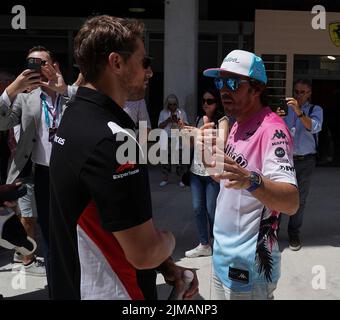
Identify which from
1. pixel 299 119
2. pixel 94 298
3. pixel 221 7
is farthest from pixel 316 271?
pixel 221 7

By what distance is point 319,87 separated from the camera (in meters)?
Result: 13.2

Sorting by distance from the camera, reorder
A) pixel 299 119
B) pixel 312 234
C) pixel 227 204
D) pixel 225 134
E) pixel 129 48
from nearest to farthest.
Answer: pixel 129 48
pixel 227 204
pixel 225 134
pixel 299 119
pixel 312 234

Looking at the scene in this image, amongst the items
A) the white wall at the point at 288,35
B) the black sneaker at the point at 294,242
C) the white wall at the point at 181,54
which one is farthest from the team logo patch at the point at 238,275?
the white wall at the point at 288,35

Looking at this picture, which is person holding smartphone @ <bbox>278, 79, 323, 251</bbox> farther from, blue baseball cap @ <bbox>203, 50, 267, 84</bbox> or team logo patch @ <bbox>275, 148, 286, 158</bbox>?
team logo patch @ <bbox>275, 148, 286, 158</bbox>

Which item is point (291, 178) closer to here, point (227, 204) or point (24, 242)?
point (227, 204)

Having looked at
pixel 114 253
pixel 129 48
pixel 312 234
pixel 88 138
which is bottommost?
pixel 312 234

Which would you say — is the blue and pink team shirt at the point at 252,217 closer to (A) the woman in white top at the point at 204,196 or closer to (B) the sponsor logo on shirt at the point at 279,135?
(B) the sponsor logo on shirt at the point at 279,135

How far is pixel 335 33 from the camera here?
37.2 ft

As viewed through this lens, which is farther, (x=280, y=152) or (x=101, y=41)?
(x=280, y=152)

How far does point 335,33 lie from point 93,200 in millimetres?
11227

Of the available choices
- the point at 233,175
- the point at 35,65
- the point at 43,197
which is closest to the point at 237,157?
the point at 233,175

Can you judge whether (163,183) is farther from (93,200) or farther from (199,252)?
(93,200)

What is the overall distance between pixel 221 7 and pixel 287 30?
3937mm

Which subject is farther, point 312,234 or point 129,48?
point 312,234
